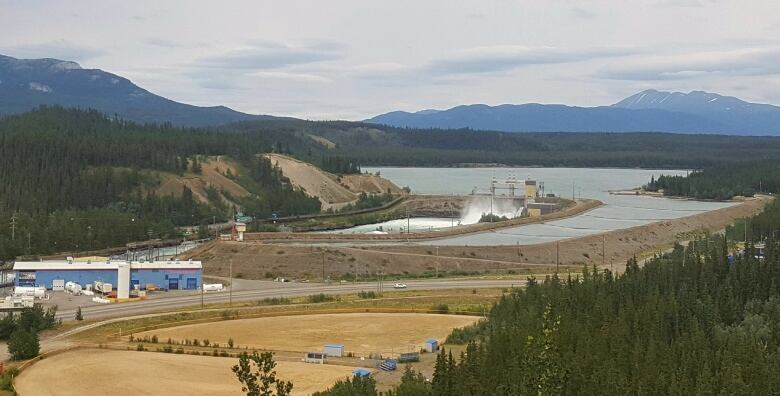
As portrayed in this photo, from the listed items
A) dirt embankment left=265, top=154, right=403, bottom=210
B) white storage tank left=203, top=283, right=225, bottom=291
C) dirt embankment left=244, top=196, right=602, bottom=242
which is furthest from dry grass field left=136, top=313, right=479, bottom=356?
dirt embankment left=265, top=154, right=403, bottom=210

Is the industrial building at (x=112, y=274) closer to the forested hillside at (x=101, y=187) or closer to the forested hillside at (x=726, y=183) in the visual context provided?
the forested hillside at (x=101, y=187)

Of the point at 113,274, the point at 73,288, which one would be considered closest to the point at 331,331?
the point at 73,288

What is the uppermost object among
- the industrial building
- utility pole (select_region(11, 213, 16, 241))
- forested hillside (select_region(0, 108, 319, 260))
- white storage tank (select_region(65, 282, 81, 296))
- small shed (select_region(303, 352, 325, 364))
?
forested hillside (select_region(0, 108, 319, 260))

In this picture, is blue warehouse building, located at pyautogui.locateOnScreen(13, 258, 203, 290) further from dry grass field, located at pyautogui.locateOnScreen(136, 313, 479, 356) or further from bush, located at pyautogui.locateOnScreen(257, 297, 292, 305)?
dry grass field, located at pyautogui.locateOnScreen(136, 313, 479, 356)

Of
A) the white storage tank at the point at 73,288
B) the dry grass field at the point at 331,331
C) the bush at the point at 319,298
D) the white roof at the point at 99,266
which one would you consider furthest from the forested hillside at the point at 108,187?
the dry grass field at the point at 331,331

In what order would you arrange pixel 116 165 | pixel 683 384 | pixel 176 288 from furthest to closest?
pixel 116 165 → pixel 176 288 → pixel 683 384

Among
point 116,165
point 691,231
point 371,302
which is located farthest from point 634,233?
point 116,165

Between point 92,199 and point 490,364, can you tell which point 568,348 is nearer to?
point 490,364
